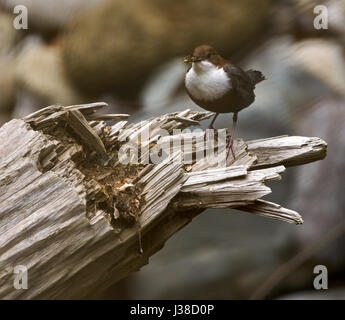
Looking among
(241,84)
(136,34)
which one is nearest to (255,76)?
(241,84)

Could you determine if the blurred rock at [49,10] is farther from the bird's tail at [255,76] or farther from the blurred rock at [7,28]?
the bird's tail at [255,76]

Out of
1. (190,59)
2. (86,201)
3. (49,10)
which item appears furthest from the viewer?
(49,10)

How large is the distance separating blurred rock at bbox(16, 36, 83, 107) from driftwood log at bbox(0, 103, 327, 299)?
178mm

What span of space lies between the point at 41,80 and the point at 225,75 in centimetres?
51

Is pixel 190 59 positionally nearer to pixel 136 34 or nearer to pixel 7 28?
pixel 136 34

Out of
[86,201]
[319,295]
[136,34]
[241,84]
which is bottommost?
[319,295]

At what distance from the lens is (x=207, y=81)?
1.29 m

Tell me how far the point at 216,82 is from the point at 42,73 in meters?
0.50

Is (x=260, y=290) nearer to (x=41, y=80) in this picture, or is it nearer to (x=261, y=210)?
(x=261, y=210)

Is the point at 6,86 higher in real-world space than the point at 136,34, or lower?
lower

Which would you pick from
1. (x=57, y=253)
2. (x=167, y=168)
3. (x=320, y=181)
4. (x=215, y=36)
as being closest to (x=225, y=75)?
(x=215, y=36)

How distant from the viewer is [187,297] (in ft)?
4.59

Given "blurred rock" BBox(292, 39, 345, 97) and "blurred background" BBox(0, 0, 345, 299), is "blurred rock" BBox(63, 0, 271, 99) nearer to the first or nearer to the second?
"blurred background" BBox(0, 0, 345, 299)

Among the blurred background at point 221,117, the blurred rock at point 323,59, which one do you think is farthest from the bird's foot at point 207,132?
the blurred rock at point 323,59
